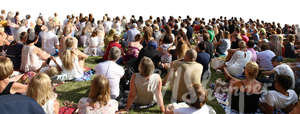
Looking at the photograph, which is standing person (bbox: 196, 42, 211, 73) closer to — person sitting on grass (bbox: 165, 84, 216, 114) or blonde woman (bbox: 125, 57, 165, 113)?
A: blonde woman (bbox: 125, 57, 165, 113)

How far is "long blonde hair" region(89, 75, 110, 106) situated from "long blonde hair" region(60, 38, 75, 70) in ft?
9.16

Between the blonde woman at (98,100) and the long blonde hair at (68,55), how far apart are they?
Answer: 2734mm

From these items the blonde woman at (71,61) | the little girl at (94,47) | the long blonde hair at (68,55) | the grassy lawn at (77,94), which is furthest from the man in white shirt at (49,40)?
the grassy lawn at (77,94)

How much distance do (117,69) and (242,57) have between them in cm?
360

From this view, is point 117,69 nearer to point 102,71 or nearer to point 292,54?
point 102,71

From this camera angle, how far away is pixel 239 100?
15.6 ft

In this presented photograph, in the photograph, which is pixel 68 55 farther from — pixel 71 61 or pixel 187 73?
pixel 187 73

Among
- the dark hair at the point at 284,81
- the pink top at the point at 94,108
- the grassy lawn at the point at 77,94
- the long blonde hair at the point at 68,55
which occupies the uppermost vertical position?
the long blonde hair at the point at 68,55

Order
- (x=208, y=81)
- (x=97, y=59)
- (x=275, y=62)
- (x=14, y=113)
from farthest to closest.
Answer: (x=97, y=59)
(x=208, y=81)
(x=275, y=62)
(x=14, y=113)

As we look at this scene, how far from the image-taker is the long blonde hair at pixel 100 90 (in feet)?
11.9

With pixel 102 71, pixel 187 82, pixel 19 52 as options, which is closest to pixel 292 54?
pixel 187 82

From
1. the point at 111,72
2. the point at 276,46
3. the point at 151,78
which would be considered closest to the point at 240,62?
the point at 276,46

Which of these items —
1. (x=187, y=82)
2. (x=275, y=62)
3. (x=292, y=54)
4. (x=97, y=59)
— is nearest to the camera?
(x=187, y=82)

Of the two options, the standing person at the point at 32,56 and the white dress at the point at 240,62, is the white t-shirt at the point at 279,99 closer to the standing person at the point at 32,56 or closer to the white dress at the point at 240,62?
the white dress at the point at 240,62
